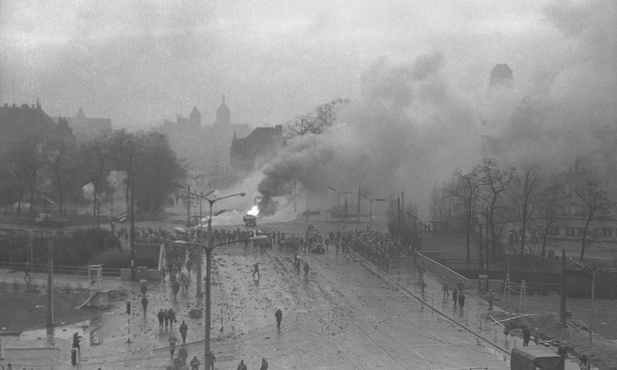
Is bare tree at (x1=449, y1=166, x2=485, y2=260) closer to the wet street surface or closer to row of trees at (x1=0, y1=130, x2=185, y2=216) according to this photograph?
the wet street surface

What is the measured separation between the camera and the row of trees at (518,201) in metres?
51.5

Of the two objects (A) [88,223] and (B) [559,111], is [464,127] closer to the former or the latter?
(B) [559,111]

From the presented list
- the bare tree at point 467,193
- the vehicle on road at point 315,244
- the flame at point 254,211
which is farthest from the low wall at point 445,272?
the flame at point 254,211

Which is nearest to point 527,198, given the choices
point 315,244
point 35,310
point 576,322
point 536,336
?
point 315,244

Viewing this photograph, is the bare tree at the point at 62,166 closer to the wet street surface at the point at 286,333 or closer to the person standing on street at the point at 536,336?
the wet street surface at the point at 286,333

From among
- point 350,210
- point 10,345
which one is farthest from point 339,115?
point 10,345

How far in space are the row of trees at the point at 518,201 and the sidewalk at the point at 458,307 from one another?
8.11 m

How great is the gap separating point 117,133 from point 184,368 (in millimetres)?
72350

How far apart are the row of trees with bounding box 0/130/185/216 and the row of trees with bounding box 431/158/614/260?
32.3m

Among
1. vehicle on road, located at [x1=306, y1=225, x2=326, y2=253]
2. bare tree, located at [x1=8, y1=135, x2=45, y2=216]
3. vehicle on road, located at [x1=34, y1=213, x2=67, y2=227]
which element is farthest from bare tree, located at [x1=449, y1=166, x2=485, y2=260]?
bare tree, located at [x1=8, y1=135, x2=45, y2=216]

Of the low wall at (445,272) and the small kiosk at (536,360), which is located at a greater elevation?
the small kiosk at (536,360)

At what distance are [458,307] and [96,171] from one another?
58.4 m

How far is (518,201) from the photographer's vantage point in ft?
207

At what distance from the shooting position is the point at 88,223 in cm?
6450
